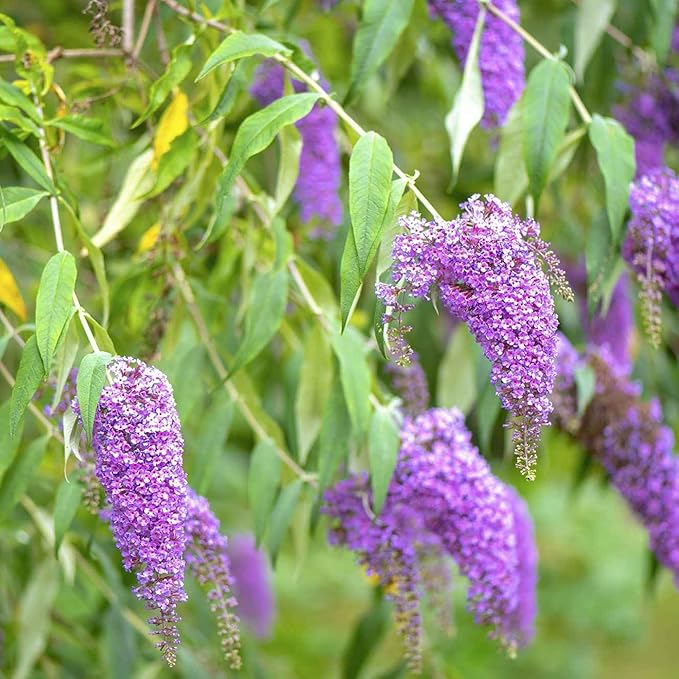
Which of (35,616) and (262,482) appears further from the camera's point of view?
(35,616)

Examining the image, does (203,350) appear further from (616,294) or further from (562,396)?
(616,294)

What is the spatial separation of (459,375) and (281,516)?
59cm

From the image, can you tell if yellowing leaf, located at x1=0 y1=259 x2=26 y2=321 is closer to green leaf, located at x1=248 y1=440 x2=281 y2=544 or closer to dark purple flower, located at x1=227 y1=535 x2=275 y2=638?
green leaf, located at x1=248 y1=440 x2=281 y2=544

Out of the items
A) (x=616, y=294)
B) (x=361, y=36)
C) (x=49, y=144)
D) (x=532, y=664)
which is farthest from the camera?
(x=532, y=664)

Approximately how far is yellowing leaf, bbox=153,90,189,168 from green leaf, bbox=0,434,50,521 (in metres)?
0.50

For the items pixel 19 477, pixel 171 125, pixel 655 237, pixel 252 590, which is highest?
pixel 655 237

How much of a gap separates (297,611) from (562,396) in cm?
421

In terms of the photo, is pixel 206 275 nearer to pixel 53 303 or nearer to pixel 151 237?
pixel 151 237

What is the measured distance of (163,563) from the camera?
1.41 meters

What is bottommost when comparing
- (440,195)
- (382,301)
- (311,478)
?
(440,195)

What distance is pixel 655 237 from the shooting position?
2004 millimetres

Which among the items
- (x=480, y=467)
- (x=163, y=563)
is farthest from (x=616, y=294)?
(x=163, y=563)

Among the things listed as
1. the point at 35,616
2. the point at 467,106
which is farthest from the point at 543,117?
the point at 35,616

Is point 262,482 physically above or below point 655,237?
below
